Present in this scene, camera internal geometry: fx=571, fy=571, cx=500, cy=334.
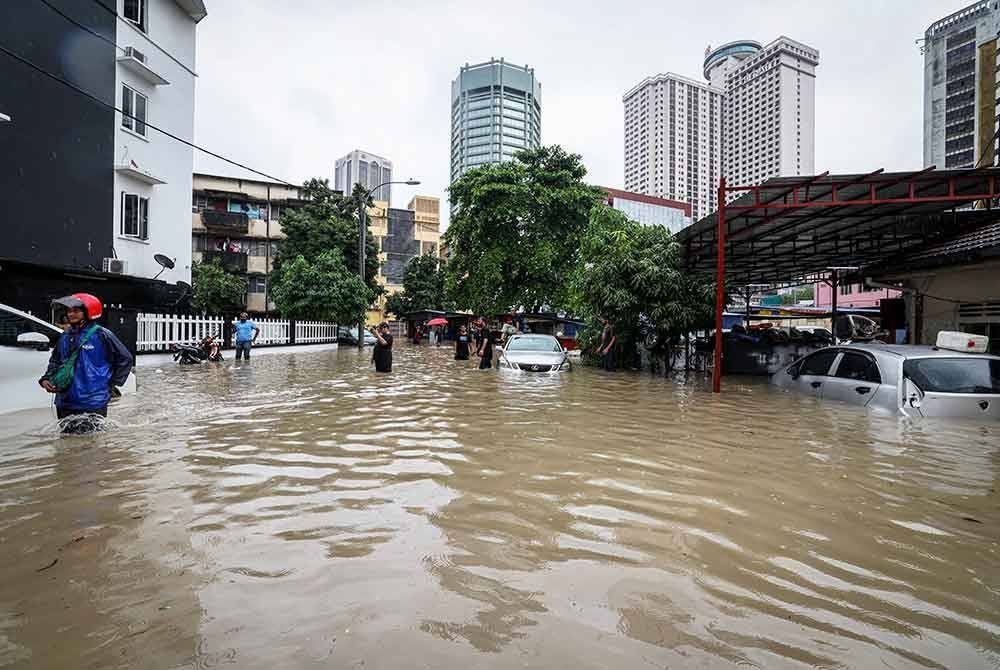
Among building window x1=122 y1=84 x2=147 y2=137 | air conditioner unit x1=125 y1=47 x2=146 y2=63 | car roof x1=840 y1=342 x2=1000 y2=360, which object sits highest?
air conditioner unit x1=125 y1=47 x2=146 y2=63

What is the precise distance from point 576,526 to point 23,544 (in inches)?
124

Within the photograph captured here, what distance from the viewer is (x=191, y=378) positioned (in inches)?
495

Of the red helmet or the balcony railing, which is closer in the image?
the red helmet

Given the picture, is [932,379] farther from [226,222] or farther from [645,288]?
[226,222]

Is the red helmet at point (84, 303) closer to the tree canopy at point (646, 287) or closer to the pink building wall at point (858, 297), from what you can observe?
the tree canopy at point (646, 287)

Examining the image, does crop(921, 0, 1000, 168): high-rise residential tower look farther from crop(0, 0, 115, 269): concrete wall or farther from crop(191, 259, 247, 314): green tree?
crop(191, 259, 247, 314): green tree

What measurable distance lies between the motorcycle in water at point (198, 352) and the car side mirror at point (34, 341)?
9.79m

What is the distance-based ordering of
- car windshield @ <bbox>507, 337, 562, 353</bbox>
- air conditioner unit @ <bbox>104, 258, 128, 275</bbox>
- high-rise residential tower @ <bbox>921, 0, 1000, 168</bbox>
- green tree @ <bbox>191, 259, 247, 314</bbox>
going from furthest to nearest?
green tree @ <bbox>191, 259, 247, 314</bbox>
high-rise residential tower @ <bbox>921, 0, 1000, 168</bbox>
air conditioner unit @ <bbox>104, 258, 128, 275</bbox>
car windshield @ <bbox>507, 337, 562, 353</bbox>

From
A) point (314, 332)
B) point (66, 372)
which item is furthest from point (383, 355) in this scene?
point (314, 332)

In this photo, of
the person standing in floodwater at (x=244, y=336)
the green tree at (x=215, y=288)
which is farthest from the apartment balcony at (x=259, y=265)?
the person standing in floodwater at (x=244, y=336)

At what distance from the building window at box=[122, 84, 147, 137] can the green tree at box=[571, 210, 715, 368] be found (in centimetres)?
1521

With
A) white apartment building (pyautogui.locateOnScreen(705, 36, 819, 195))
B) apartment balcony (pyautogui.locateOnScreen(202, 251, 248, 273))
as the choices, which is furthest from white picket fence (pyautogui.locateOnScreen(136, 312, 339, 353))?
white apartment building (pyautogui.locateOnScreen(705, 36, 819, 195))

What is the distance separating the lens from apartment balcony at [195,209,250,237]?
41.5 meters

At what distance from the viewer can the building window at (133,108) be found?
1833 centimetres
